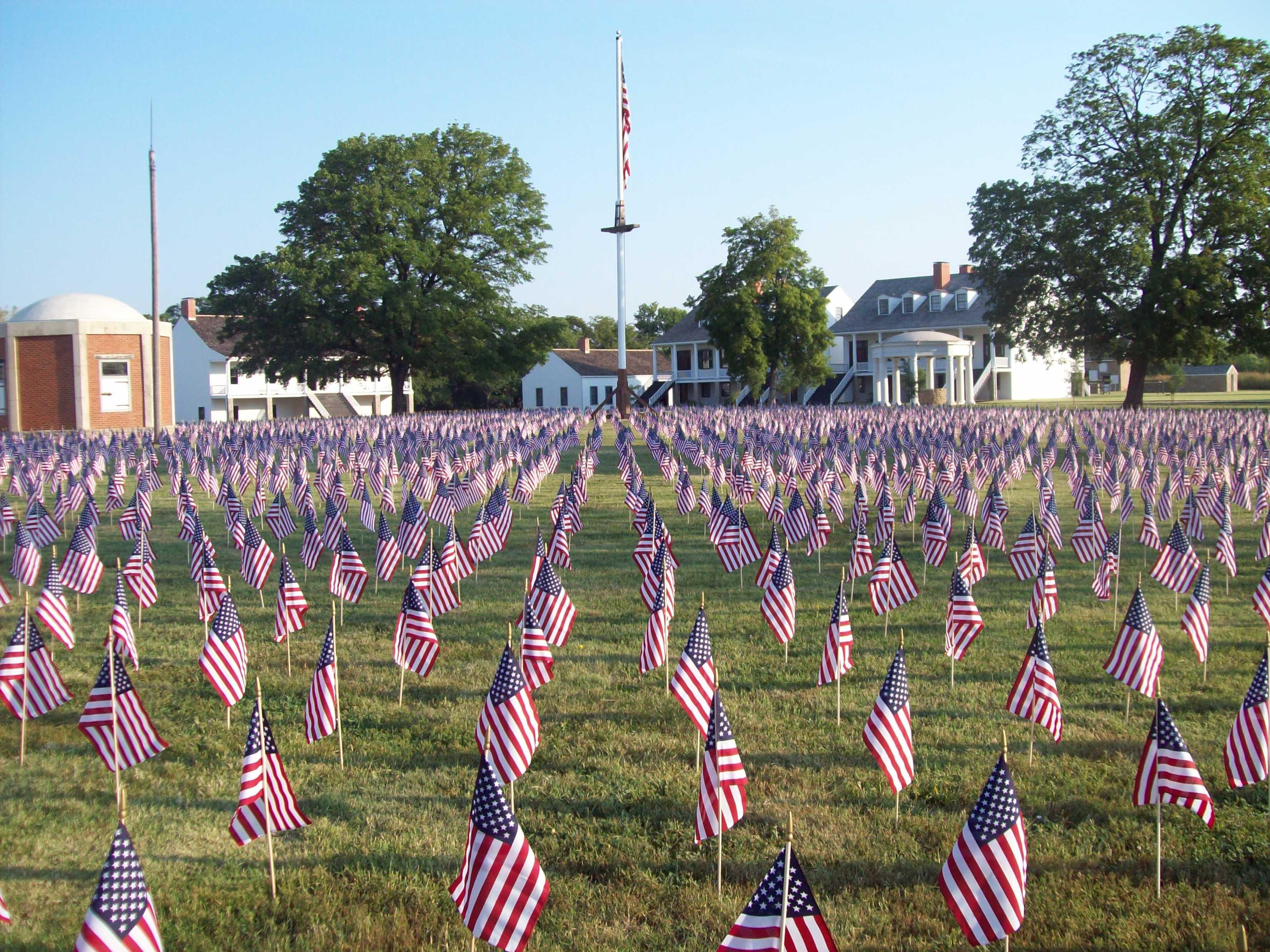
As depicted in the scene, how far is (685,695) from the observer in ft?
24.0

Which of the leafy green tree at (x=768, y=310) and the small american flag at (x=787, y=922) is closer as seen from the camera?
the small american flag at (x=787, y=922)

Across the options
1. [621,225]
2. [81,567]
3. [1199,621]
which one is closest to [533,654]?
[1199,621]

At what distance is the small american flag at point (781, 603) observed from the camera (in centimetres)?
978

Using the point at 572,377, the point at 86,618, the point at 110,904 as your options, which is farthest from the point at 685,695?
the point at 572,377

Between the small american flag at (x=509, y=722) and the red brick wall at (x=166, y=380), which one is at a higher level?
the red brick wall at (x=166, y=380)

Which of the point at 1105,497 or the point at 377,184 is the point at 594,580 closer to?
the point at 1105,497

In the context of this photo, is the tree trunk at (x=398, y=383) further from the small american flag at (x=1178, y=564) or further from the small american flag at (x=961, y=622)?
the small american flag at (x=961, y=622)

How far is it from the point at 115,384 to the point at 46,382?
267 cm

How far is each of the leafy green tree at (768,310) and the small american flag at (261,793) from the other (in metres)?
49.9

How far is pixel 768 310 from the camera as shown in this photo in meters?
56.3

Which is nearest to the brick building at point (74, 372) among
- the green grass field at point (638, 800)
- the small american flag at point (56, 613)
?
the small american flag at point (56, 613)

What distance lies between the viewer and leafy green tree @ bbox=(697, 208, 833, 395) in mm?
55031

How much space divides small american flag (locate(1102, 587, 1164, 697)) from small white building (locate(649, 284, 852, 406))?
60.6 m

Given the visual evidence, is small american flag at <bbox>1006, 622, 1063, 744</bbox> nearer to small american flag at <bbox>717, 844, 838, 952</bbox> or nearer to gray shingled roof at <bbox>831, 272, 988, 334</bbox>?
small american flag at <bbox>717, 844, 838, 952</bbox>
